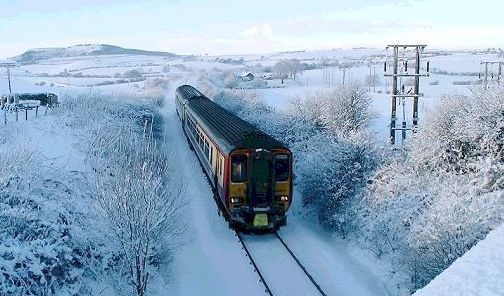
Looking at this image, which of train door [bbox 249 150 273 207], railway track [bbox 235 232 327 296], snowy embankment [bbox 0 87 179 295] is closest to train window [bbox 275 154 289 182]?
train door [bbox 249 150 273 207]

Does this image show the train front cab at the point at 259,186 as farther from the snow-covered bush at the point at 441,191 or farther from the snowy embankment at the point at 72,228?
the snow-covered bush at the point at 441,191

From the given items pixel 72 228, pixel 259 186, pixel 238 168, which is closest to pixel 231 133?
pixel 238 168

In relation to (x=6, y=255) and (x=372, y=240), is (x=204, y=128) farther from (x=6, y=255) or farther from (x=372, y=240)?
(x=6, y=255)

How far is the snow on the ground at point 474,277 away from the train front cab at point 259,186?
8.10 m

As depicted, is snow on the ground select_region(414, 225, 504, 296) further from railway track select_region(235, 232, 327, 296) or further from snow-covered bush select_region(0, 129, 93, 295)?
snow-covered bush select_region(0, 129, 93, 295)

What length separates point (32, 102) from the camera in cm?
3475

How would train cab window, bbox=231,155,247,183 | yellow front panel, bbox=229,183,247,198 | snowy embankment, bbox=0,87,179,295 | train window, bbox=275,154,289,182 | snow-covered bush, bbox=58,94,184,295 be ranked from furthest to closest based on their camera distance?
train window, bbox=275,154,289,182 < yellow front panel, bbox=229,183,247,198 < train cab window, bbox=231,155,247,183 < snow-covered bush, bbox=58,94,184,295 < snowy embankment, bbox=0,87,179,295

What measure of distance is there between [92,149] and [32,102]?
16179 mm

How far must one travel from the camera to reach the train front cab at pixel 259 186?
16.9 metres

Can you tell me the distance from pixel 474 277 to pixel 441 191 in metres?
7.73

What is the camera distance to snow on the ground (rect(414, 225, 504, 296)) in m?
7.77

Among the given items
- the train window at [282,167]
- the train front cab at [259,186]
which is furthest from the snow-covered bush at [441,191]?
the train window at [282,167]

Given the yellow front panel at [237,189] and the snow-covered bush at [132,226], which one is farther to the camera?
the yellow front panel at [237,189]

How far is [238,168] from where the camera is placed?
1688 cm
